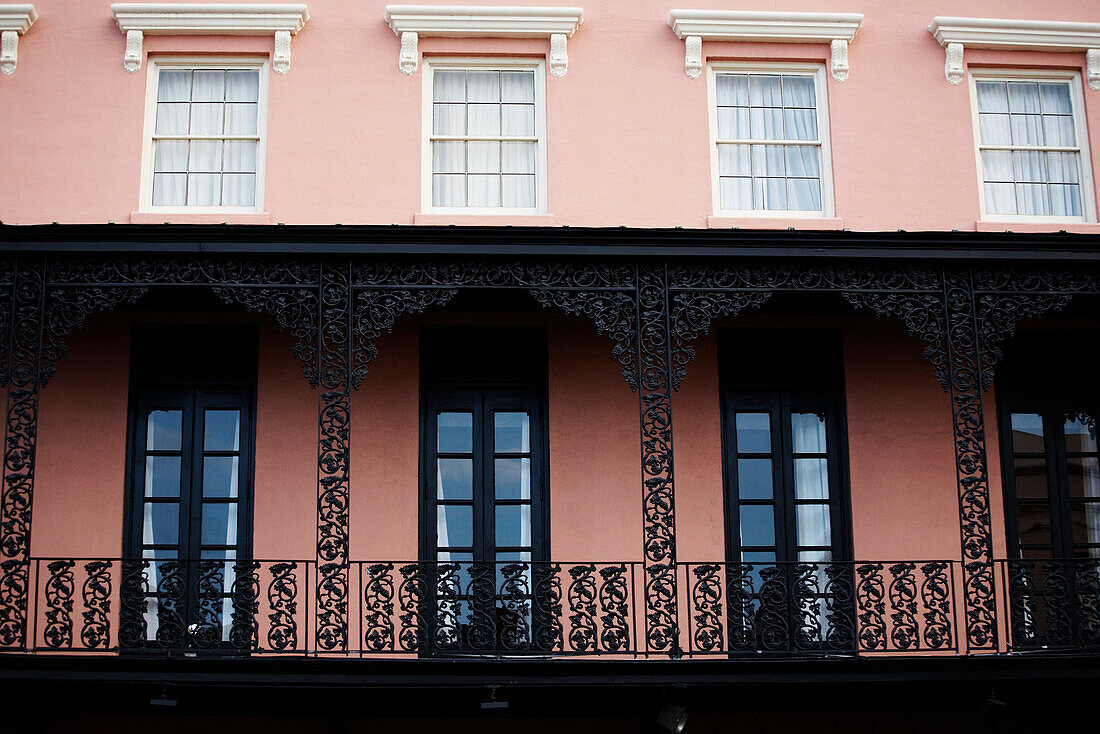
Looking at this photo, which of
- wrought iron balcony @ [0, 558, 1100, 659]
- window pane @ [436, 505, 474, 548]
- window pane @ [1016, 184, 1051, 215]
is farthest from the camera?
window pane @ [1016, 184, 1051, 215]

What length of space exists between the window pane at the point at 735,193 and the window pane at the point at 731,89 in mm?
846

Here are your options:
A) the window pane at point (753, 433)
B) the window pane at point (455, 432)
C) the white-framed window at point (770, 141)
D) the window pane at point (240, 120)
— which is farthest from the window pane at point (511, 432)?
the window pane at point (240, 120)

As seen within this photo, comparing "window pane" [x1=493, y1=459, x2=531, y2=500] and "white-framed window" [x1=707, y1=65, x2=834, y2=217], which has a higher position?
"white-framed window" [x1=707, y1=65, x2=834, y2=217]

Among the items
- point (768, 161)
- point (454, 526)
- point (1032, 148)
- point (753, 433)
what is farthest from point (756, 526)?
point (1032, 148)

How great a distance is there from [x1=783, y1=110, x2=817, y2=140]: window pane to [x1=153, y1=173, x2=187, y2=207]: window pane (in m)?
6.01

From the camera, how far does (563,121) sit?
12352 millimetres

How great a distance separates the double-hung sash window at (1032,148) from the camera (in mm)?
12539

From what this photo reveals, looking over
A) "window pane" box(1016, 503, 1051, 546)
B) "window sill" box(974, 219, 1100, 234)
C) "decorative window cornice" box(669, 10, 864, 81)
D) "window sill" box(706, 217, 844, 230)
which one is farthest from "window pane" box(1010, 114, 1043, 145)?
"window pane" box(1016, 503, 1051, 546)

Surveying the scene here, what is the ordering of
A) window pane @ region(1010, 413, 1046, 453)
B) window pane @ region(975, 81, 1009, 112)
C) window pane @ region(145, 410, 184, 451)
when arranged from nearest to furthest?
1. window pane @ region(145, 410, 184, 451)
2. window pane @ region(1010, 413, 1046, 453)
3. window pane @ region(975, 81, 1009, 112)

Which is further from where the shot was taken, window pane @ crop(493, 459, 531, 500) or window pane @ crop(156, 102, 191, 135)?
window pane @ crop(156, 102, 191, 135)

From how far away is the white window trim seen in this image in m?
12.4

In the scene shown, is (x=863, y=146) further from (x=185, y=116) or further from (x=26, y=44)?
(x=26, y=44)

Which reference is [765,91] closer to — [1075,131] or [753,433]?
[1075,131]

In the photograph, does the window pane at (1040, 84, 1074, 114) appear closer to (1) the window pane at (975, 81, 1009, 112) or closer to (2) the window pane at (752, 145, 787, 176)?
(1) the window pane at (975, 81, 1009, 112)
